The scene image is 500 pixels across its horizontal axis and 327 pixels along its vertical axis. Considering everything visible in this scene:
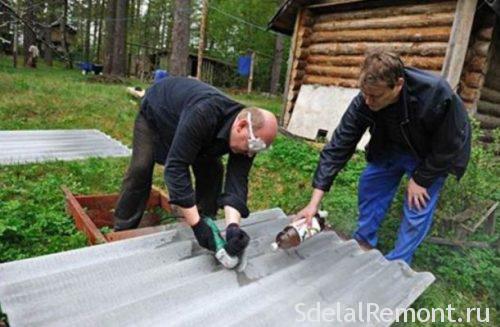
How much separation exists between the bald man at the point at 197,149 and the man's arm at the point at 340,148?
0.61 m

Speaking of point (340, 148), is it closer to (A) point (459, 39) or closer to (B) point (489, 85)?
(A) point (459, 39)

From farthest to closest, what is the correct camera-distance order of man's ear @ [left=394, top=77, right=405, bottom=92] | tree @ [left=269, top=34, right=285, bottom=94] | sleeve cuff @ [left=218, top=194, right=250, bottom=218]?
tree @ [left=269, top=34, right=285, bottom=94] < sleeve cuff @ [left=218, top=194, right=250, bottom=218] < man's ear @ [left=394, top=77, right=405, bottom=92]

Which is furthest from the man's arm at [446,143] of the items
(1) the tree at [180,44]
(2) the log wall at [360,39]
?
(1) the tree at [180,44]

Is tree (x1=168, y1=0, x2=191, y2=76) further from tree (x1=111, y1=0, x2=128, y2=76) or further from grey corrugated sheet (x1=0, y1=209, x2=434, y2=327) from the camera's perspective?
tree (x1=111, y1=0, x2=128, y2=76)

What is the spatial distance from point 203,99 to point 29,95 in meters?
7.52

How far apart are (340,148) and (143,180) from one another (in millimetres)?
1455

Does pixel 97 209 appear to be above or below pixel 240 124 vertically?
below

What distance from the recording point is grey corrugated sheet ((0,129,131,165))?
496cm

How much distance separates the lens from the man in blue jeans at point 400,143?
7.95ft

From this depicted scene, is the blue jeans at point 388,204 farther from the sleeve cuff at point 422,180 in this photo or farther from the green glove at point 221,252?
the green glove at point 221,252

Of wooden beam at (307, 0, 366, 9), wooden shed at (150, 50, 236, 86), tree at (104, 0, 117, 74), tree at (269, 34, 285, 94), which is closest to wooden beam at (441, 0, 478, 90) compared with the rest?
wooden beam at (307, 0, 366, 9)

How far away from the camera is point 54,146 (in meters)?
5.53

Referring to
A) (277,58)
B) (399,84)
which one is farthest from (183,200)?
(277,58)

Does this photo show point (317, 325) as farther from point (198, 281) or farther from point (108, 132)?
point (108, 132)
